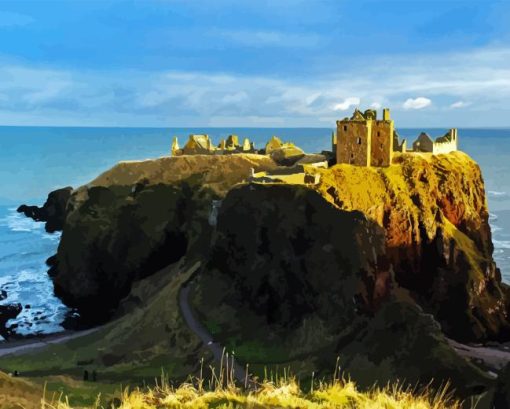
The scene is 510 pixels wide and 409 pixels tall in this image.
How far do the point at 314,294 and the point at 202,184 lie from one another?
4316 cm

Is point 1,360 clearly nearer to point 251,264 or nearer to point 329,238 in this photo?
point 251,264

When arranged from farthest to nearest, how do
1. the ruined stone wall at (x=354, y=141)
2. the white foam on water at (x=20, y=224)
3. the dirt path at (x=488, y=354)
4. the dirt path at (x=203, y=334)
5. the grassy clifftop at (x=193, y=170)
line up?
the white foam on water at (x=20, y=224) < the grassy clifftop at (x=193, y=170) < the ruined stone wall at (x=354, y=141) < the dirt path at (x=488, y=354) < the dirt path at (x=203, y=334)

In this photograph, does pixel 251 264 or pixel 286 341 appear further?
pixel 251 264

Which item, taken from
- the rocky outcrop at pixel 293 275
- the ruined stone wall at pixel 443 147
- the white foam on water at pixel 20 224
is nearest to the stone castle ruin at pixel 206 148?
the ruined stone wall at pixel 443 147

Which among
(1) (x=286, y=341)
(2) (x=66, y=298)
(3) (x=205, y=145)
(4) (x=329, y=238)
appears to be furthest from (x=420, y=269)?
(2) (x=66, y=298)

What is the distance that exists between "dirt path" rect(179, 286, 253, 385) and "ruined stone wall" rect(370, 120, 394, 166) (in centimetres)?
3587

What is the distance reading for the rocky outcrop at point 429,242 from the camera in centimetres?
8175

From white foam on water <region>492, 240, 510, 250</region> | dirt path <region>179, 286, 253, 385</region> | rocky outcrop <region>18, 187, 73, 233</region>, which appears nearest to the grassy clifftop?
dirt path <region>179, 286, 253, 385</region>

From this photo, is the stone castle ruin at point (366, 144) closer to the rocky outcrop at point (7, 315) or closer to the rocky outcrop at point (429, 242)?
the rocky outcrop at point (429, 242)

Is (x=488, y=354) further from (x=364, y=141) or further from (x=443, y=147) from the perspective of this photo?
(x=443, y=147)

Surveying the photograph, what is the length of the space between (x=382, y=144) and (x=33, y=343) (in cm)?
6011

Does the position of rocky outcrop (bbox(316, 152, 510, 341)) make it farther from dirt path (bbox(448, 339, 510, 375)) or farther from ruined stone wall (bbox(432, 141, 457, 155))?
ruined stone wall (bbox(432, 141, 457, 155))

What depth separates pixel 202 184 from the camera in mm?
106750

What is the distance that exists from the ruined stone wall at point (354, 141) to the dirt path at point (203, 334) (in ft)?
105
